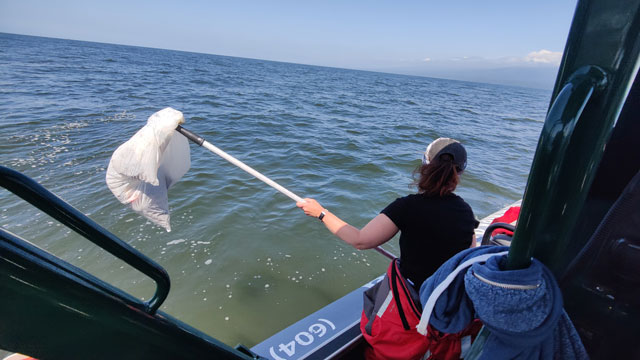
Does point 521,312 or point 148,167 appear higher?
point 521,312

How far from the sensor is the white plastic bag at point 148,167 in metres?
2.26

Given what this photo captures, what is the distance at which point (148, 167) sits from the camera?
2.26 m

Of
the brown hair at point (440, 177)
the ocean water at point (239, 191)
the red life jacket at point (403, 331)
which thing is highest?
the brown hair at point (440, 177)

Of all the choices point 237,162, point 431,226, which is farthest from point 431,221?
point 237,162

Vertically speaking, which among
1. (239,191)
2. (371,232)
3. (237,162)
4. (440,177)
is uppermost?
(440,177)

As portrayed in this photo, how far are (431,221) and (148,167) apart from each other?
6.88 ft

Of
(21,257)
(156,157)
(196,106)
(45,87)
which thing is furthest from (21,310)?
(45,87)

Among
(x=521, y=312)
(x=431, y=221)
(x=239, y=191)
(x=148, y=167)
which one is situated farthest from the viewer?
(x=239, y=191)

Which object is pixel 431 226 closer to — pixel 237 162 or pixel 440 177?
pixel 440 177

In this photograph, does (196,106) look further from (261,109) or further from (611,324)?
(611,324)

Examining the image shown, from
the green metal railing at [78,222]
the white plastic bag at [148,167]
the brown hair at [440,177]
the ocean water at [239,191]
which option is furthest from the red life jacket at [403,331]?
Result: the ocean water at [239,191]

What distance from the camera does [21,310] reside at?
66cm

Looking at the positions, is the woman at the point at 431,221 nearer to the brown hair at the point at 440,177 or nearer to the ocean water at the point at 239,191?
the brown hair at the point at 440,177

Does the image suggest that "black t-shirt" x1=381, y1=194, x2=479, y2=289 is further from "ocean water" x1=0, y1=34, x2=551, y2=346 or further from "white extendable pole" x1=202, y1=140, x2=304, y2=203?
"ocean water" x1=0, y1=34, x2=551, y2=346
